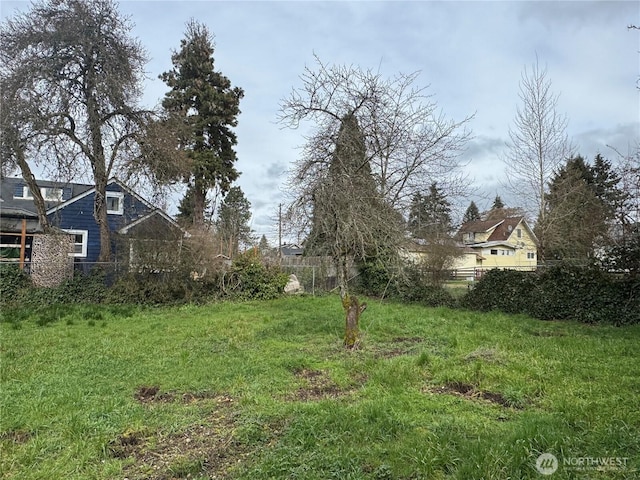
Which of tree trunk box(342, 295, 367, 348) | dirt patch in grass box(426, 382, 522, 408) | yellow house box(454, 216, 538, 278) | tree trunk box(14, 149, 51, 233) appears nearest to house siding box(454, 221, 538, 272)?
yellow house box(454, 216, 538, 278)

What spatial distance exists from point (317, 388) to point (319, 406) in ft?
2.39

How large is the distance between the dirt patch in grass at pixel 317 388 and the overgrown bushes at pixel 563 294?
7.51 m

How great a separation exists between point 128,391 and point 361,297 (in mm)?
11202

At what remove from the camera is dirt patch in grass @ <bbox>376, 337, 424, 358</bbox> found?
5984mm

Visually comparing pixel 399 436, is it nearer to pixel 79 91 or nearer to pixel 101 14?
pixel 79 91

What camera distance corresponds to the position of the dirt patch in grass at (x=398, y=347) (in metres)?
5.98

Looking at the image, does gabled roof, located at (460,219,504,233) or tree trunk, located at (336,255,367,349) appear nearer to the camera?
tree trunk, located at (336,255,367,349)

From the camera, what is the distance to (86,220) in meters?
17.9

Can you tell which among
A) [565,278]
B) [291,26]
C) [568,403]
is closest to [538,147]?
[565,278]

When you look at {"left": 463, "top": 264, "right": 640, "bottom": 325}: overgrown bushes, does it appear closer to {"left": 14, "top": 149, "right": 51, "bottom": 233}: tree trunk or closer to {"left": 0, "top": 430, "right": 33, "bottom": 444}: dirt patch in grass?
{"left": 0, "top": 430, "right": 33, "bottom": 444}: dirt patch in grass

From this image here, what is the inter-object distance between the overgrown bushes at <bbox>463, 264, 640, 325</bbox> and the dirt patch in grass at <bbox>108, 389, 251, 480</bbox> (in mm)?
9236

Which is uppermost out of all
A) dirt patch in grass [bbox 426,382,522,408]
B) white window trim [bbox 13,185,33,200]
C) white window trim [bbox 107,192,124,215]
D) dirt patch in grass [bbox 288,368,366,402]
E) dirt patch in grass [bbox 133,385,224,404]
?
white window trim [bbox 13,185,33,200]

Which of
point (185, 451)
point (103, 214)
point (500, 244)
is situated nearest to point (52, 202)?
point (103, 214)

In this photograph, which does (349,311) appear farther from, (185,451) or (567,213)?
(567,213)
